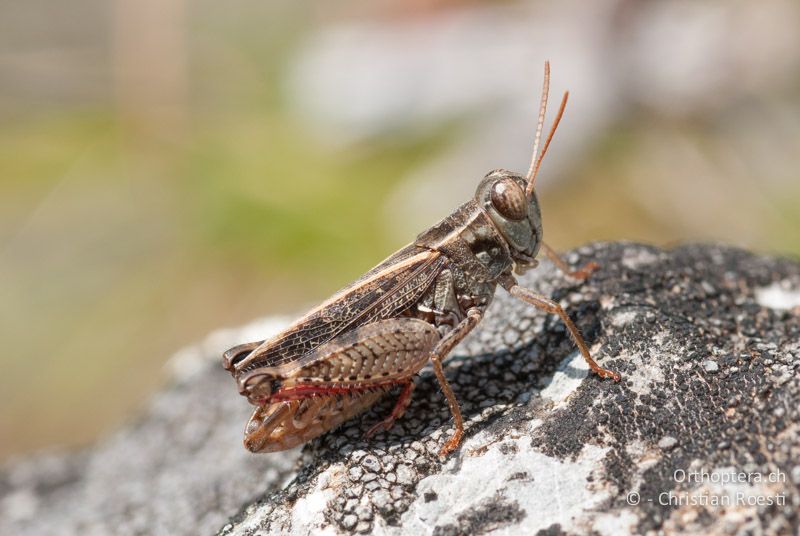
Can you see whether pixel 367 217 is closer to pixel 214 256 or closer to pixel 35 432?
pixel 214 256

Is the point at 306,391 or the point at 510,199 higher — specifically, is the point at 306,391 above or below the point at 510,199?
below

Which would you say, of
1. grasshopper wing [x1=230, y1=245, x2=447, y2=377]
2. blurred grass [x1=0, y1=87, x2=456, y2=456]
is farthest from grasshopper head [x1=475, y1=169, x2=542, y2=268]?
blurred grass [x1=0, y1=87, x2=456, y2=456]

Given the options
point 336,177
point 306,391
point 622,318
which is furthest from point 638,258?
point 336,177

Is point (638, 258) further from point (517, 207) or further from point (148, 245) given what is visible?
point (148, 245)

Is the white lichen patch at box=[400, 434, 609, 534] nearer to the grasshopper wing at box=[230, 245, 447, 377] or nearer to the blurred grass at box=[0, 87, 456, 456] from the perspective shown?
the grasshopper wing at box=[230, 245, 447, 377]

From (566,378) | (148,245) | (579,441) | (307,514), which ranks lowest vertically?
(579,441)

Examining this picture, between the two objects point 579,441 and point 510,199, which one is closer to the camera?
point 579,441

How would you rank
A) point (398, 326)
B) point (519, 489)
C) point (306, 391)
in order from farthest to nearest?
point (398, 326) < point (306, 391) < point (519, 489)

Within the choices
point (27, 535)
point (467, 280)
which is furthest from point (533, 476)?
A: point (27, 535)

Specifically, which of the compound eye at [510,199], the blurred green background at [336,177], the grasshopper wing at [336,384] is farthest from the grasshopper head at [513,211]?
the blurred green background at [336,177]
